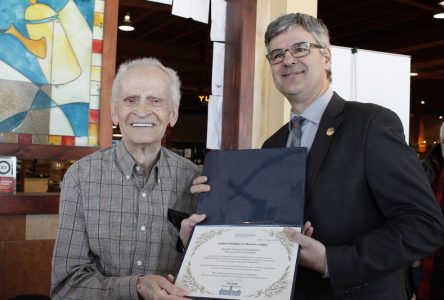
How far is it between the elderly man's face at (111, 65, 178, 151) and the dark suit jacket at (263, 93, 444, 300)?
1.77 ft

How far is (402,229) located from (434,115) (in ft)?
61.2

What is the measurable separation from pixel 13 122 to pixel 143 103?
130cm

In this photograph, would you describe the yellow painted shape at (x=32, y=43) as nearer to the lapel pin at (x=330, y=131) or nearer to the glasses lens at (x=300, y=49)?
the glasses lens at (x=300, y=49)

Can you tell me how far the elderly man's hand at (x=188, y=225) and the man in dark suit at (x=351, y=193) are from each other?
12.8 inches

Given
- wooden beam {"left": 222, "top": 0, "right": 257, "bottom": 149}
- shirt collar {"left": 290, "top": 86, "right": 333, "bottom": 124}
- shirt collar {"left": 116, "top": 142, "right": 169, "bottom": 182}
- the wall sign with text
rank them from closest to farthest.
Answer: shirt collar {"left": 290, "top": 86, "right": 333, "bottom": 124} < shirt collar {"left": 116, "top": 142, "right": 169, "bottom": 182} < the wall sign with text < wooden beam {"left": 222, "top": 0, "right": 257, "bottom": 149}

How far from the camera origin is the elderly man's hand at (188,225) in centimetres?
159

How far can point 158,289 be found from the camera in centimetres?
147

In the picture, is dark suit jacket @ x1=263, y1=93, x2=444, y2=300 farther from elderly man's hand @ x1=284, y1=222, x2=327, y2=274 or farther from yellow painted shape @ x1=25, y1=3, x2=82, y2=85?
yellow painted shape @ x1=25, y1=3, x2=82, y2=85

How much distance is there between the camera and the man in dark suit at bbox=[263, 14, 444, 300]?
1374 mm

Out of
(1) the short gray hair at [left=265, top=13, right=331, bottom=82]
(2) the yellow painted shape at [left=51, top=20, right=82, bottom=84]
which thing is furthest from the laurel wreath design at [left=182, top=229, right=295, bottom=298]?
(2) the yellow painted shape at [left=51, top=20, right=82, bottom=84]

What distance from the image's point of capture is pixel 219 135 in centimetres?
331

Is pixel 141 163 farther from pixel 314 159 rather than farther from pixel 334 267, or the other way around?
pixel 334 267

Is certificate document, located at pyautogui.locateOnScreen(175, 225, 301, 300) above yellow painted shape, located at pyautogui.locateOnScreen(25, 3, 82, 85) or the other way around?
the other way around

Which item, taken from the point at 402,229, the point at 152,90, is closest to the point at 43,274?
the point at 152,90
